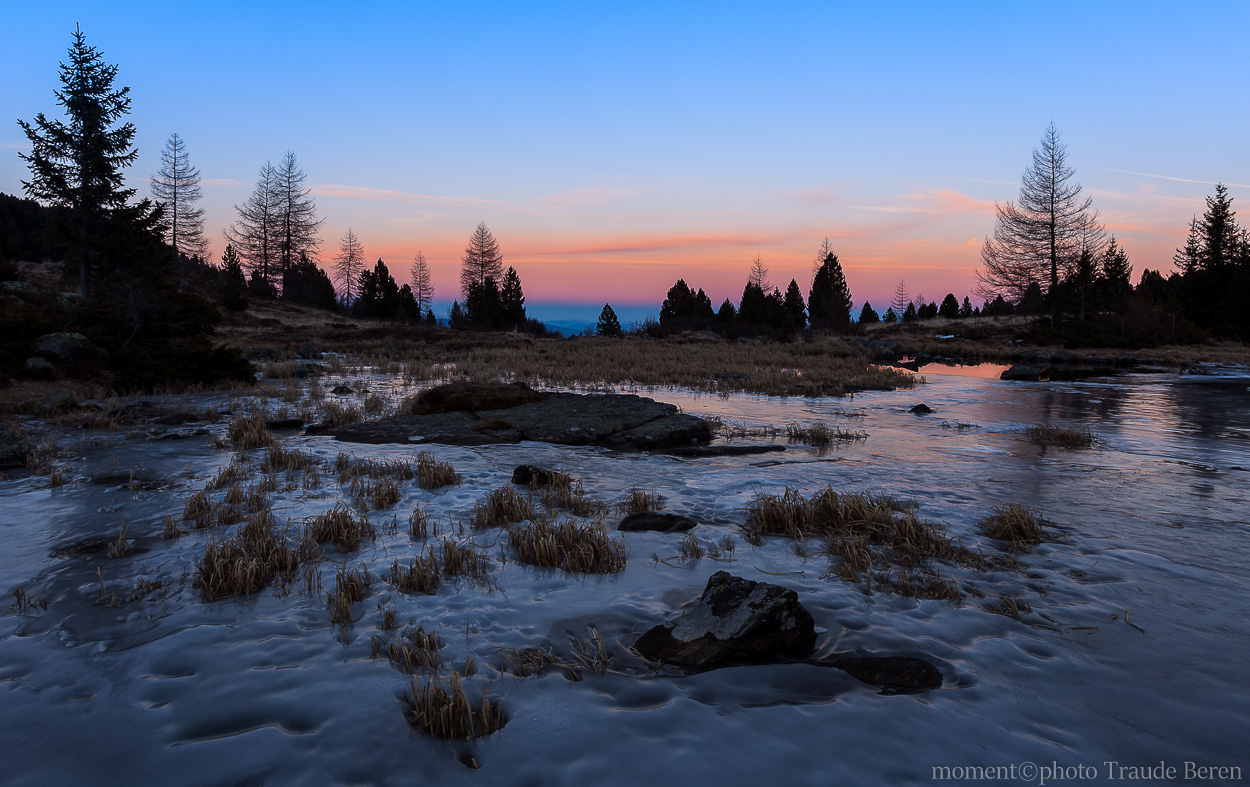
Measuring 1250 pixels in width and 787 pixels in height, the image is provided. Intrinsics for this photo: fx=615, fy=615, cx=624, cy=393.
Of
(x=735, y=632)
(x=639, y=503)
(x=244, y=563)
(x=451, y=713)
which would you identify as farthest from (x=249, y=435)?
(x=735, y=632)

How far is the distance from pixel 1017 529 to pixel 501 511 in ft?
16.0

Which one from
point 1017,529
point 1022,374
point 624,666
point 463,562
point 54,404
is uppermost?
point 1022,374

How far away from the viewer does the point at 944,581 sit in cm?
446

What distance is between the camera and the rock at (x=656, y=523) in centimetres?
591

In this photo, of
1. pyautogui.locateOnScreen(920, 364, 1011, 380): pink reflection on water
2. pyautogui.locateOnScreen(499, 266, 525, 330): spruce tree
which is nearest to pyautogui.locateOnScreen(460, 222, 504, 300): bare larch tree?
pyautogui.locateOnScreen(499, 266, 525, 330): spruce tree

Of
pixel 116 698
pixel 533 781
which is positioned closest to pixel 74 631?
pixel 116 698

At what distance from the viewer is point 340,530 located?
542 cm

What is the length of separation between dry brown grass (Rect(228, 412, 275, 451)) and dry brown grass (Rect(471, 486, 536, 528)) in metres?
5.21

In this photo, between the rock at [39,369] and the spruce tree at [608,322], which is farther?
the spruce tree at [608,322]

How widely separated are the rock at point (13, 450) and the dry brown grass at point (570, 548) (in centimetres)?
724

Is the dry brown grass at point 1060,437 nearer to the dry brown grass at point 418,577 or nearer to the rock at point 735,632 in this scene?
the rock at point 735,632

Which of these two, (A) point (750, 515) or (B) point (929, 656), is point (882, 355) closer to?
(A) point (750, 515)

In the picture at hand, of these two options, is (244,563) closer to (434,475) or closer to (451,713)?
(451,713)

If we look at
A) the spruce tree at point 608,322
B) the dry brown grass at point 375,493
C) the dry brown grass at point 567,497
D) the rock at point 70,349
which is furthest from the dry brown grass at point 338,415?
the spruce tree at point 608,322
